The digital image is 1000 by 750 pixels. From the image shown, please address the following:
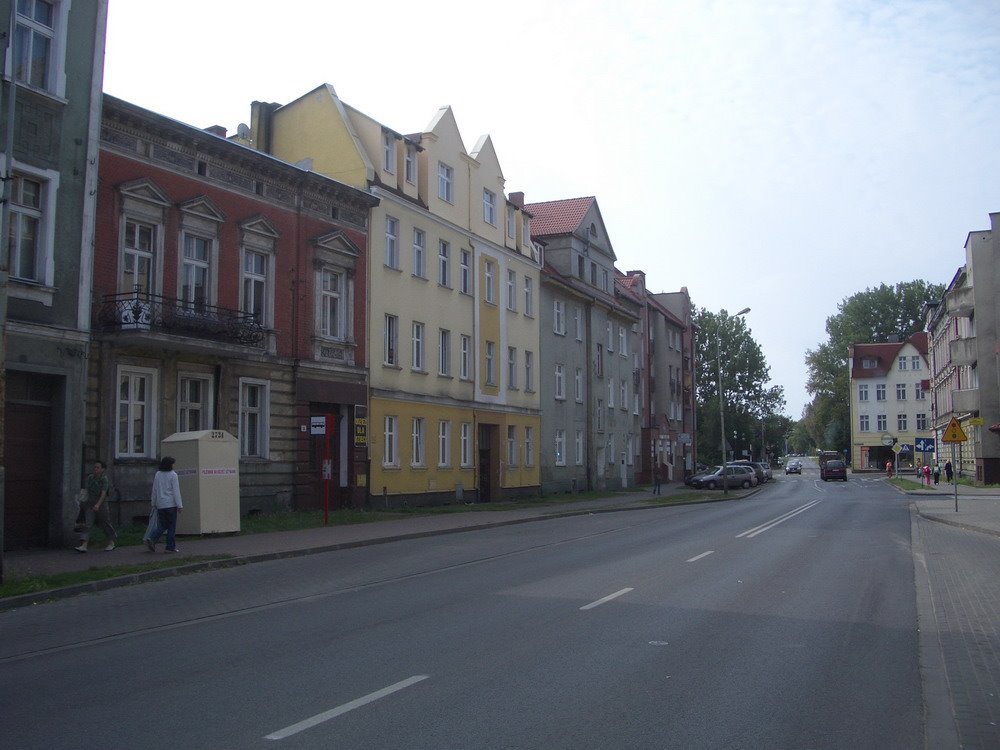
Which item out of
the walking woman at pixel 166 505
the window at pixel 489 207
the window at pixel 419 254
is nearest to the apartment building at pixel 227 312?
the window at pixel 419 254

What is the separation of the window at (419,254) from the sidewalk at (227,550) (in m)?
9.93

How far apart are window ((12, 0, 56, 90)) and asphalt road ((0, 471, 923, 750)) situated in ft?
35.7

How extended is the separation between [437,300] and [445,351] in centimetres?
216

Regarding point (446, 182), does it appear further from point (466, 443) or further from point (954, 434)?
point (954, 434)

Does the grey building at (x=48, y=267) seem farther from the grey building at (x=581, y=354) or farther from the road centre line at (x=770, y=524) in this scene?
the grey building at (x=581, y=354)

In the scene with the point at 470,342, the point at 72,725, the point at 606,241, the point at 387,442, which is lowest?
the point at 72,725

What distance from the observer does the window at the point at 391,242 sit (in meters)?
32.5

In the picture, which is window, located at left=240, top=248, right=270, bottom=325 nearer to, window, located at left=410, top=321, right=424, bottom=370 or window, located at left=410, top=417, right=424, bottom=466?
window, located at left=410, top=321, right=424, bottom=370

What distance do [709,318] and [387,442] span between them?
263 feet

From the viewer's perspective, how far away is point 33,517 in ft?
62.3

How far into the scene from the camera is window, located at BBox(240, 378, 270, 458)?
1014 inches

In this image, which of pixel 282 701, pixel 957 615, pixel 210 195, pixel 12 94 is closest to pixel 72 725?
pixel 282 701

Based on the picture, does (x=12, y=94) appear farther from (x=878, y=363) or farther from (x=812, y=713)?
(x=878, y=363)

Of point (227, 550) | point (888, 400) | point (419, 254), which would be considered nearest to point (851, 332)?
point (888, 400)
